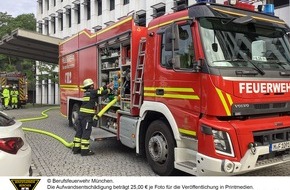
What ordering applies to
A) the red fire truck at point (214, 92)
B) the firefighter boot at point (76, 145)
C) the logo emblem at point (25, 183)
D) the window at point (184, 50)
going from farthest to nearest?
1. the firefighter boot at point (76, 145)
2. the window at point (184, 50)
3. the red fire truck at point (214, 92)
4. the logo emblem at point (25, 183)

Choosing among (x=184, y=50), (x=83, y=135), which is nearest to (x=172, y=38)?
(x=184, y=50)

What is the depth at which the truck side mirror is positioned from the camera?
4.89 metres

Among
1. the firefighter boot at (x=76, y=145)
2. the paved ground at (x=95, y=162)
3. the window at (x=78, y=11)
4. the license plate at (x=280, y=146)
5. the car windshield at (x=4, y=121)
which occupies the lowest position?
the paved ground at (x=95, y=162)

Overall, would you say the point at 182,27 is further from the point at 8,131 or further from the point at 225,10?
the point at 8,131

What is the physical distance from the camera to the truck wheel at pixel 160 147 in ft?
17.4

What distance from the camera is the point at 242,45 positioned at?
16.0 feet

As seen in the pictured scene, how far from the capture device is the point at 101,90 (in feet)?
24.3

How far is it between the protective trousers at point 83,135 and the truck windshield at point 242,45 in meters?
3.62

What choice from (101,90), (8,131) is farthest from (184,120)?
(101,90)

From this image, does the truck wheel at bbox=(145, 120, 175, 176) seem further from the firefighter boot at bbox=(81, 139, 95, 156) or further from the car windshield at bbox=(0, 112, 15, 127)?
the car windshield at bbox=(0, 112, 15, 127)

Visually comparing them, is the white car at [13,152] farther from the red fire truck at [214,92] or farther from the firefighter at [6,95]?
the firefighter at [6,95]

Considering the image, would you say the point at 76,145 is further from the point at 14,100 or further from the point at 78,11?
the point at 78,11

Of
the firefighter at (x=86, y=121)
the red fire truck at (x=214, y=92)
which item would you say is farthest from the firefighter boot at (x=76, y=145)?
the red fire truck at (x=214, y=92)

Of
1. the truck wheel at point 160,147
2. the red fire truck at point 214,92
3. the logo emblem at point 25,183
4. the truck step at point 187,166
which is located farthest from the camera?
the truck wheel at point 160,147
